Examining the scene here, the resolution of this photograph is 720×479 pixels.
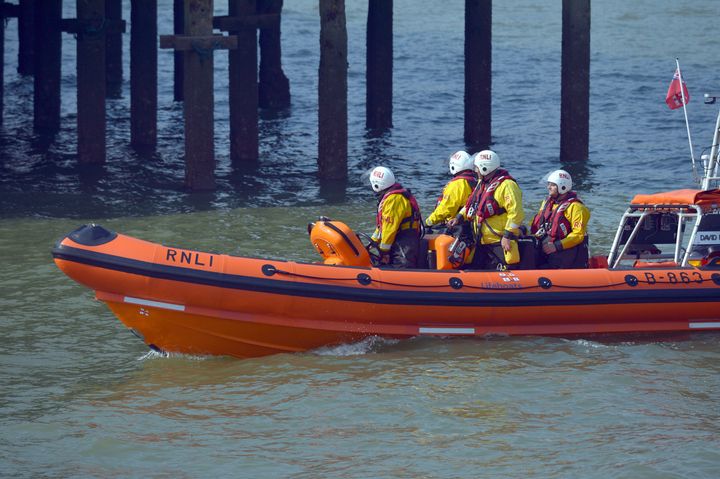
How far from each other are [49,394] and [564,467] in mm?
3536

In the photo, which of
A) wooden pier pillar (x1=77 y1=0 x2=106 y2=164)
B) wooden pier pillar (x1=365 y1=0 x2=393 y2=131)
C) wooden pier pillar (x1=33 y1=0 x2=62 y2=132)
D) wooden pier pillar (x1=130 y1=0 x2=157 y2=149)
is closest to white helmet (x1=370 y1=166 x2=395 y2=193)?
wooden pier pillar (x1=77 y1=0 x2=106 y2=164)

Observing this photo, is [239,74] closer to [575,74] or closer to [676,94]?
[575,74]

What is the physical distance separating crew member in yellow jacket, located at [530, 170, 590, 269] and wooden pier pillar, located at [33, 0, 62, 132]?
8766mm

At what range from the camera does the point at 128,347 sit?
963 cm

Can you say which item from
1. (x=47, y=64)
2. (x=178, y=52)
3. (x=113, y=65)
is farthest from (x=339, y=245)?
(x=113, y=65)

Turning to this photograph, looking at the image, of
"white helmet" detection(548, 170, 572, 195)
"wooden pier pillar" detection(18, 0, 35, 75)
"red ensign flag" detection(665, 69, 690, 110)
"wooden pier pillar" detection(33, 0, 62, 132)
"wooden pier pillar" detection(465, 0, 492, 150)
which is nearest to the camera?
"white helmet" detection(548, 170, 572, 195)

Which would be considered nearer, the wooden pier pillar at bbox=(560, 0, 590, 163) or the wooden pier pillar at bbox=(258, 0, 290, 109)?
the wooden pier pillar at bbox=(560, 0, 590, 163)

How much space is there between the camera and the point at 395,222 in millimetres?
9695

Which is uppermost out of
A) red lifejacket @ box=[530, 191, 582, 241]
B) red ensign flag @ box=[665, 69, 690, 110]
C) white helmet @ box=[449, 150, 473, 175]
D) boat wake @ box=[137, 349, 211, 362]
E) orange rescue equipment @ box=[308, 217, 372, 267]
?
red ensign flag @ box=[665, 69, 690, 110]

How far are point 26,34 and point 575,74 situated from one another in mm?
13031

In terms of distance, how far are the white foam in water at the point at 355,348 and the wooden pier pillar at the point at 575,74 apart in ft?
23.9

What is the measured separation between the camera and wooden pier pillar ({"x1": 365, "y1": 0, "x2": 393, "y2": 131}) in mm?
18906

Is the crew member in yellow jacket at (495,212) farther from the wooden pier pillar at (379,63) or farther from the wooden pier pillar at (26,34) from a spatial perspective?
the wooden pier pillar at (26,34)

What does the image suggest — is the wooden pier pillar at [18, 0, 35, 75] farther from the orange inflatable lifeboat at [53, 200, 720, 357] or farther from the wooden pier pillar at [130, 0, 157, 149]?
the orange inflatable lifeboat at [53, 200, 720, 357]
